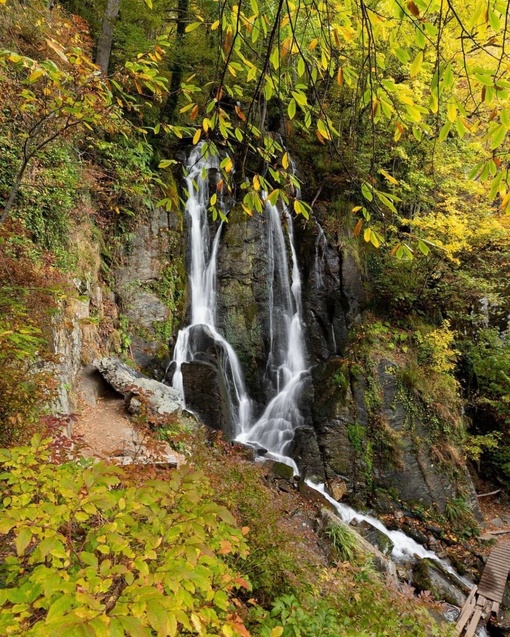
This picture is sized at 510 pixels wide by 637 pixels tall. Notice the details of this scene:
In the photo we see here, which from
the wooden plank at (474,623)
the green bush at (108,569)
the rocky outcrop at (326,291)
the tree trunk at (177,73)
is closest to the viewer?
the green bush at (108,569)

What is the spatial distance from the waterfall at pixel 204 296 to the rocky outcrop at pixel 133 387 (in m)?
2.00

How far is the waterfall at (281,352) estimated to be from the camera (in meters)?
9.43

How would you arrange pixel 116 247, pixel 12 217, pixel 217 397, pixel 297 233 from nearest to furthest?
pixel 12 217, pixel 217 397, pixel 116 247, pixel 297 233

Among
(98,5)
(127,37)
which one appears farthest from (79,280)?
(98,5)

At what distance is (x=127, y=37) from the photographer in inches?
385

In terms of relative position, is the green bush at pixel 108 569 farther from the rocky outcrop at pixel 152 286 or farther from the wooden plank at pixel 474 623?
the rocky outcrop at pixel 152 286

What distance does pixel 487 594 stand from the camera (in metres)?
7.01

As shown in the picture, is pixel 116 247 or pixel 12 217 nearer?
pixel 12 217

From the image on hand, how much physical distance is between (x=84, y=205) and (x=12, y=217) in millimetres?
2503

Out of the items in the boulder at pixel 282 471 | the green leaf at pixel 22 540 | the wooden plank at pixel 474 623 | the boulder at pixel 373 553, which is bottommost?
the wooden plank at pixel 474 623

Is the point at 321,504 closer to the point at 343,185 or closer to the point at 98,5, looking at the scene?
the point at 343,185

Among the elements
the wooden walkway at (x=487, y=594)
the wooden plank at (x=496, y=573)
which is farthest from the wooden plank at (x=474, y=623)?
the wooden plank at (x=496, y=573)

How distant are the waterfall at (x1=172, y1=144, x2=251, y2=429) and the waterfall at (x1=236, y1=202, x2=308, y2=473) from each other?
0.66 metres

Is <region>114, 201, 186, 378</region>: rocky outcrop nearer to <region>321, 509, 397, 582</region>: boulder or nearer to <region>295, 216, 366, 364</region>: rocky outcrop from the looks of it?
<region>295, 216, 366, 364</region>: rocky outcrop
